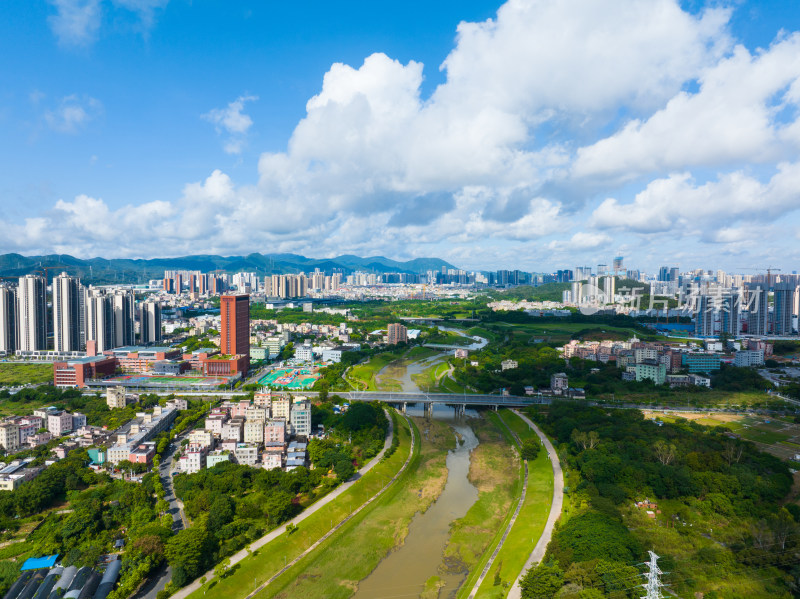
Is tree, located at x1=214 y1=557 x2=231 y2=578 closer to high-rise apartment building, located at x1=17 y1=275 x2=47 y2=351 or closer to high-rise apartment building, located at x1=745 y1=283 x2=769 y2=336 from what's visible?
high-rise apartment building, located at x1=17 y1=275 x2=47 y2=351

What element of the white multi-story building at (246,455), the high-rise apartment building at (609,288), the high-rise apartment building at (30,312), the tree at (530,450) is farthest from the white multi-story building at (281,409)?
the high-rise apartment building at (609,288)

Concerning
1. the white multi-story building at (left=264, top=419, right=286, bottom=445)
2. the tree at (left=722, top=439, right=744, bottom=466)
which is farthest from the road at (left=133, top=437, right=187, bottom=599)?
the tree at (left=722, top=439, right=744, bottom=466)

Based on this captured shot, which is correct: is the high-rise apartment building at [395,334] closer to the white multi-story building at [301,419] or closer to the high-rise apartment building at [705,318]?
the white multi-story building at [301,419]

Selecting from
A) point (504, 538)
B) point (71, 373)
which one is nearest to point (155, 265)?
point (71, 373)

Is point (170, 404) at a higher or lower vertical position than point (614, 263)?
lower

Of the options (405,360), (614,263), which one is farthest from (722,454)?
(614,263)

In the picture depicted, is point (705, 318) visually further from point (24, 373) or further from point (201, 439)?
point (24, 373)

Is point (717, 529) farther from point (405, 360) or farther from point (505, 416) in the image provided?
point (405, 360)
